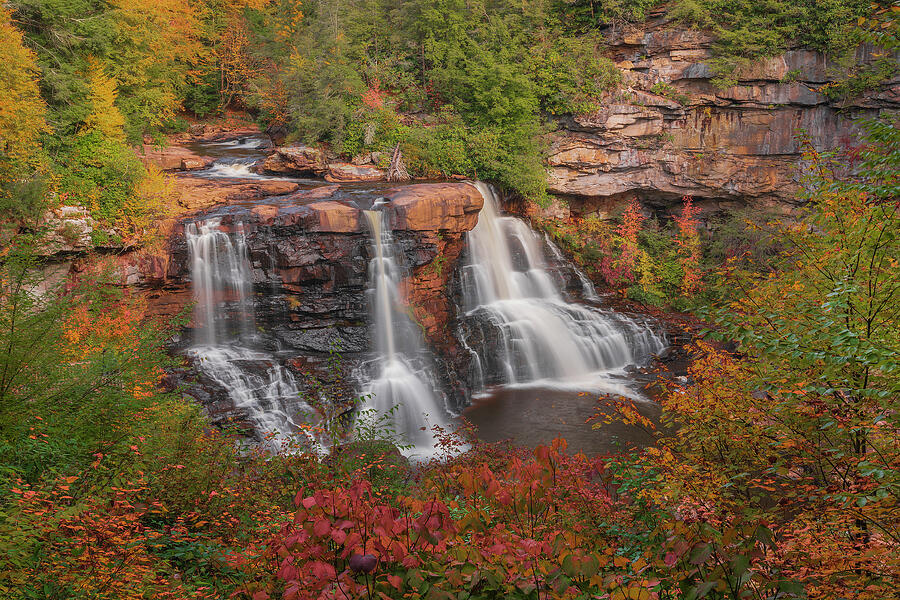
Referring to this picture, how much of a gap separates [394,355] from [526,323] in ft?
→ 14.7

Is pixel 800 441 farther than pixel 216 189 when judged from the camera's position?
No

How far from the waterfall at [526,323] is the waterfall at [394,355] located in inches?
78.3

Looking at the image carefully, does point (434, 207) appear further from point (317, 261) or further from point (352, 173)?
point (352, 173)

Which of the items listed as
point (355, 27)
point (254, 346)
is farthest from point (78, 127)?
point (355, 27)

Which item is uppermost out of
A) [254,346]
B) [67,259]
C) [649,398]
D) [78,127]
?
[78,127]

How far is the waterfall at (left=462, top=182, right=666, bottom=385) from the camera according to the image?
15.1 metres

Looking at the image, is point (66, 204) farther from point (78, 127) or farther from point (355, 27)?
point (355, 27)

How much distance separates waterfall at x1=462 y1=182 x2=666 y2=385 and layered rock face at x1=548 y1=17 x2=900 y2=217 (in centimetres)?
429

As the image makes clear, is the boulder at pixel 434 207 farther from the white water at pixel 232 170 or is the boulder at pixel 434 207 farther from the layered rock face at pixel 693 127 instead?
the layered rock face at pixel 693 127

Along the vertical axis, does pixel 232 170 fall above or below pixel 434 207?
above

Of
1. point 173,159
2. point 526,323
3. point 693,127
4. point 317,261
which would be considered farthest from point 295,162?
point 693,127

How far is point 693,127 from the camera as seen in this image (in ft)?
66.7

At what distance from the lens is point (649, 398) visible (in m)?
13.8

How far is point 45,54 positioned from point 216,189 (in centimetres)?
510
